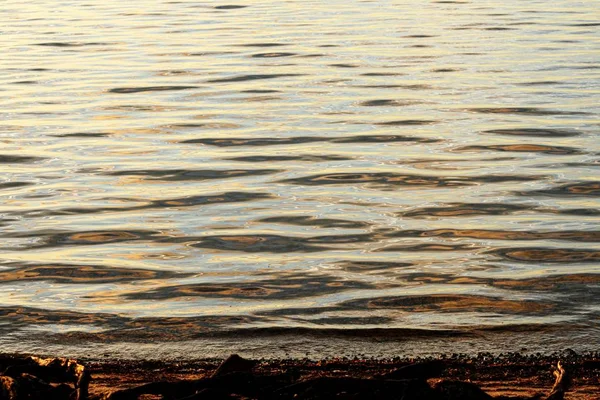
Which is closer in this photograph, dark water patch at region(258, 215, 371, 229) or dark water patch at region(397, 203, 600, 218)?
dark water patch at region(258, 215, 371, 229)

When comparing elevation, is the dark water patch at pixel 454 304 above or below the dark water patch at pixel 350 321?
below

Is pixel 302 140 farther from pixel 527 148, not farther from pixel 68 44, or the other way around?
pixel 68 44

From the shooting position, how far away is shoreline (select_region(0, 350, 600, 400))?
541 cm

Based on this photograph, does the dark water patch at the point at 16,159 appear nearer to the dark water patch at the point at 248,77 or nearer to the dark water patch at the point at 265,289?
the dark water patch at the point at 265,289

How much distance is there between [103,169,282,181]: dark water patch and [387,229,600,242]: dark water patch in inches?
104

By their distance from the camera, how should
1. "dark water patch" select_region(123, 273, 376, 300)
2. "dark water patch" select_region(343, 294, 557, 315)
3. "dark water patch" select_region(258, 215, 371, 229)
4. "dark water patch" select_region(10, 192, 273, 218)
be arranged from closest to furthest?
1. "dark water patch" select_region(343, 294, 557, 315)
2. "dark water patch" select_region(123, 273, 376, 300)
3. "dark water patch" select_region(258, 215, 371, 229)
4. "dark water patch" select_region(10, 192, 273, 218)

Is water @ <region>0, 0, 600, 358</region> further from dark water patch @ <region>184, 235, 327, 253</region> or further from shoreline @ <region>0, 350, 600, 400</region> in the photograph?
shoreline @ <region>0, 350, 600, 400</region>

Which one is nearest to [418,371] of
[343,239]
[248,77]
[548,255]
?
[548,255]

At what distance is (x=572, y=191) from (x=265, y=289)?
354cm

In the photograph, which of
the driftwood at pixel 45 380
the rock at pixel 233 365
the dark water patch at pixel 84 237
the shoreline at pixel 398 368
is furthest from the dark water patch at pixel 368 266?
the driftwood at pixel 45 380

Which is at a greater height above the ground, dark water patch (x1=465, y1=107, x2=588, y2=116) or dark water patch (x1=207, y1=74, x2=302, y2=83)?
dark water patch (x1=207, y1=74, x2=302, y2=83)

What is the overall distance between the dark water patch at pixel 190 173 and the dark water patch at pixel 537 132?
111 inches

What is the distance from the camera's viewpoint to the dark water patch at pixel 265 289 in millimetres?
8055

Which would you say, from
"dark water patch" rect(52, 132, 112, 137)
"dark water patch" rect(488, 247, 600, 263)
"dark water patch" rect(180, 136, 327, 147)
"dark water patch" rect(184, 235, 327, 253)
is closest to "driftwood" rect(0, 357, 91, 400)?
"dark water patch" rect(184, 235, 327, 253)
